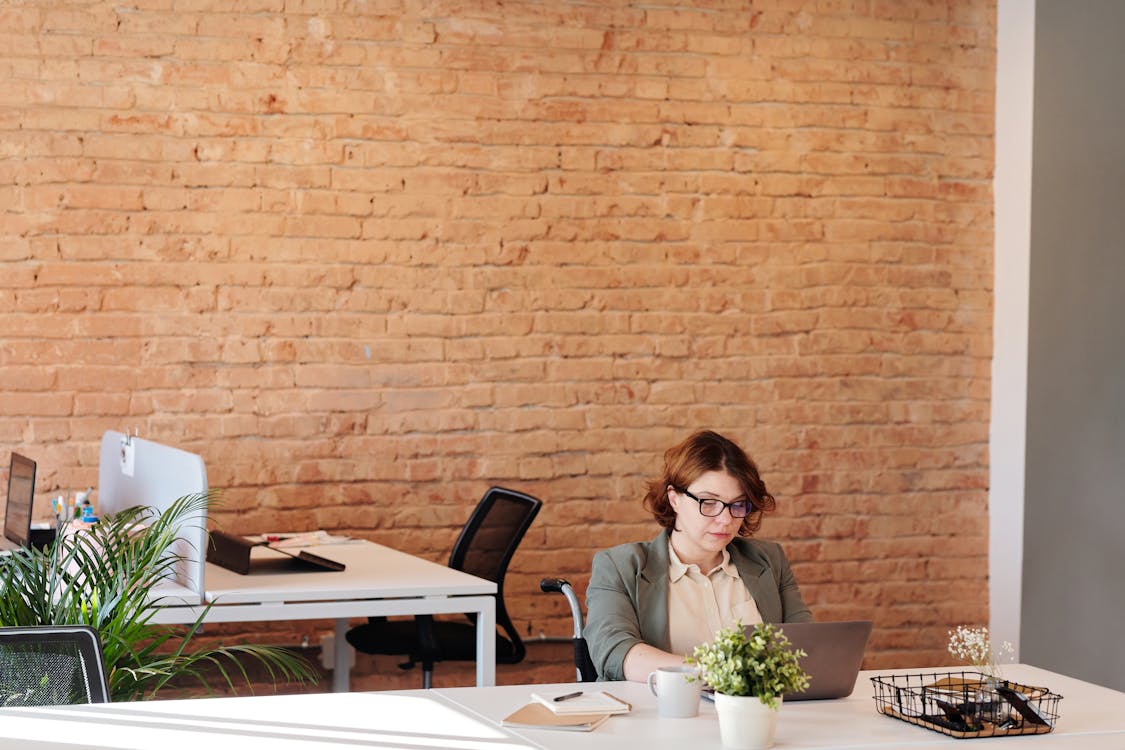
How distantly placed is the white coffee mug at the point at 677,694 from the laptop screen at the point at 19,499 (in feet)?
8.37

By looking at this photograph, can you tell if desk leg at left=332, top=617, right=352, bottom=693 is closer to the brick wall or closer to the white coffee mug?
the brick wall

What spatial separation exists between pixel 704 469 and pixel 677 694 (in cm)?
70

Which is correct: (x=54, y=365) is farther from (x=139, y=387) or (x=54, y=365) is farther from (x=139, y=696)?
(x=139, y=696)

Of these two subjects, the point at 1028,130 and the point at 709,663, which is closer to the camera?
the point at 709,663

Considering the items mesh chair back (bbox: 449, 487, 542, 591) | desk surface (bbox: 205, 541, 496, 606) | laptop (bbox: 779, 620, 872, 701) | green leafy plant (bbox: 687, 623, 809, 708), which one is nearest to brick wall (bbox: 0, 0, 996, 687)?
mesh chair back (bbox: 449, 487, 542, 591)

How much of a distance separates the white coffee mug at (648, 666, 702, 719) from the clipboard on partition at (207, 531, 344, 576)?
1835 millimetres

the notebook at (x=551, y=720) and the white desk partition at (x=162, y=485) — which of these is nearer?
the notebook at (x=551, y=720)

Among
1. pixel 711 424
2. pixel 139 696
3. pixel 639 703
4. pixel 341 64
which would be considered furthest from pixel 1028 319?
pixel 139 696

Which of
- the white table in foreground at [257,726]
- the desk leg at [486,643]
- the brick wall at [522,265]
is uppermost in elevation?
the brick wall at [522,265]

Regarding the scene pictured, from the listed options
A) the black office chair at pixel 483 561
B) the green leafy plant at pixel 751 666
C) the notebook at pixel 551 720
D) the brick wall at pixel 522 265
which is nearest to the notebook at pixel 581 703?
the notebook at pixel 551 720

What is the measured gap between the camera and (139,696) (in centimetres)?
285

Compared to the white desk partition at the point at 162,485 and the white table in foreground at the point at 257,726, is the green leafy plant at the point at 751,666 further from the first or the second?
the white desk partition at the point at 162,485

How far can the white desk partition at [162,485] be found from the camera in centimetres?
367

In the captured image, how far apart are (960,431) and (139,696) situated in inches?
147
